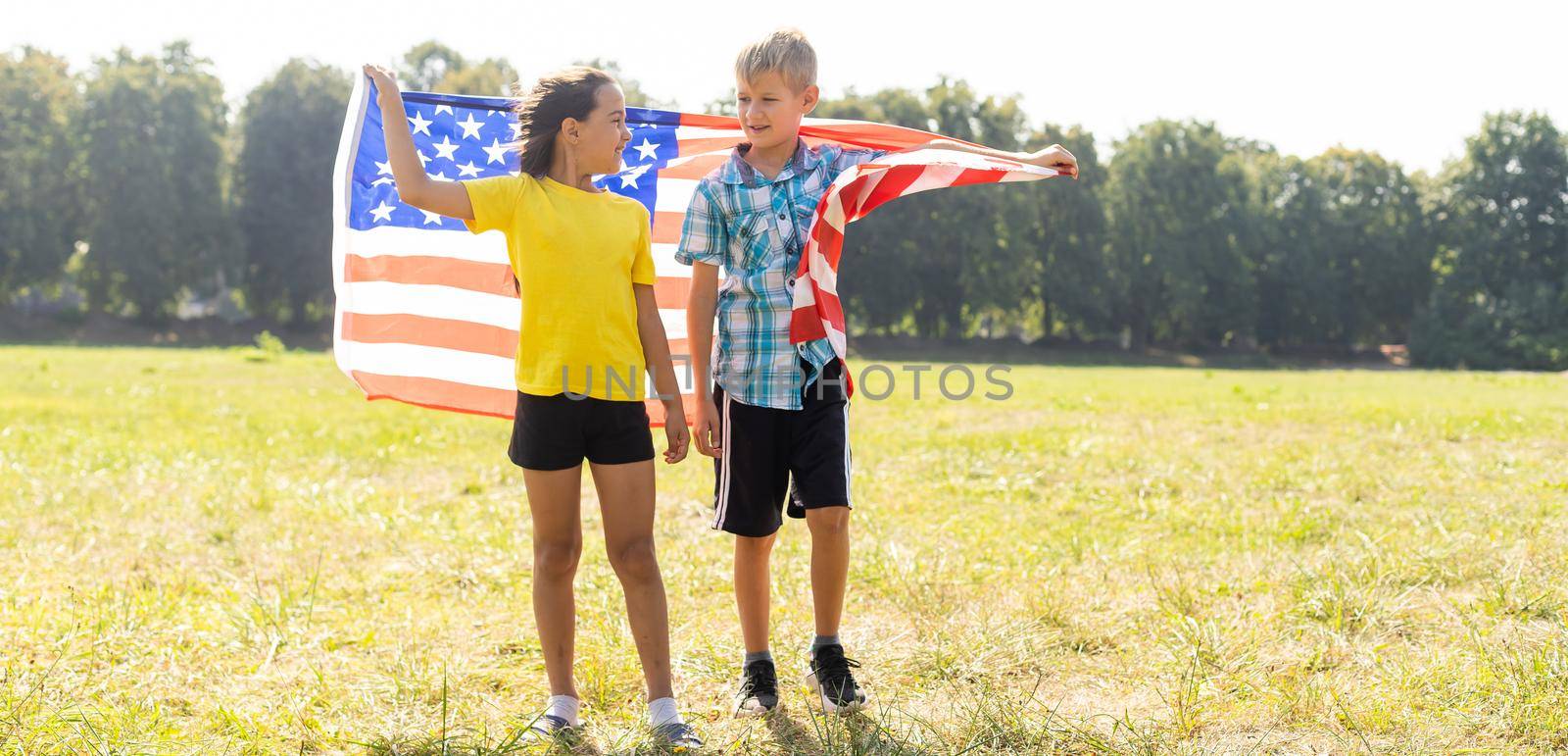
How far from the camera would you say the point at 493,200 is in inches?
Answer: 125

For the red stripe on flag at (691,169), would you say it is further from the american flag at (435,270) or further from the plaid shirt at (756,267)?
the plaid shirt at (756,267)

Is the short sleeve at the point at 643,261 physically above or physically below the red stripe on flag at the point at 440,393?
above

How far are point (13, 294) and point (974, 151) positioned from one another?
5167 cm

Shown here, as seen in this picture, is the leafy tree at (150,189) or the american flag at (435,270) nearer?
the american flag at (435,270)

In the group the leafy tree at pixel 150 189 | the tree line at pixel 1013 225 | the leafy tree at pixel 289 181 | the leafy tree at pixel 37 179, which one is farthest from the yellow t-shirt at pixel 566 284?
the leafy tree at pixel 37 179

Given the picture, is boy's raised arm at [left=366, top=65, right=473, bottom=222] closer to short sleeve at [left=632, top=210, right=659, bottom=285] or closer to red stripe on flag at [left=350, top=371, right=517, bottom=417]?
short sleeve at [left=632, top=210, right=659, bottom=285]

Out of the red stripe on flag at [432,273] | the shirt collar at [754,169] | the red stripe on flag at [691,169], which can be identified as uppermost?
the red stripe on flag at [691,169]

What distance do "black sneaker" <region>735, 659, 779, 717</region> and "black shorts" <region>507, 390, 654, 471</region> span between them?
88 cm

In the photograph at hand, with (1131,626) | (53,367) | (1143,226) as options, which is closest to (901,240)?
(1143,226)

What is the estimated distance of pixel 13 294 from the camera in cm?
4491

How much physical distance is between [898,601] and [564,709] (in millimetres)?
1742

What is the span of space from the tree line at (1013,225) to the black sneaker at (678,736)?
3886cm

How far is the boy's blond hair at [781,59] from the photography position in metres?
3.41

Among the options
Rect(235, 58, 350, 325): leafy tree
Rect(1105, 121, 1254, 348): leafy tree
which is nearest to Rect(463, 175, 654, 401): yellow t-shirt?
Rect(235, 58, 350, 325): leafy tree
